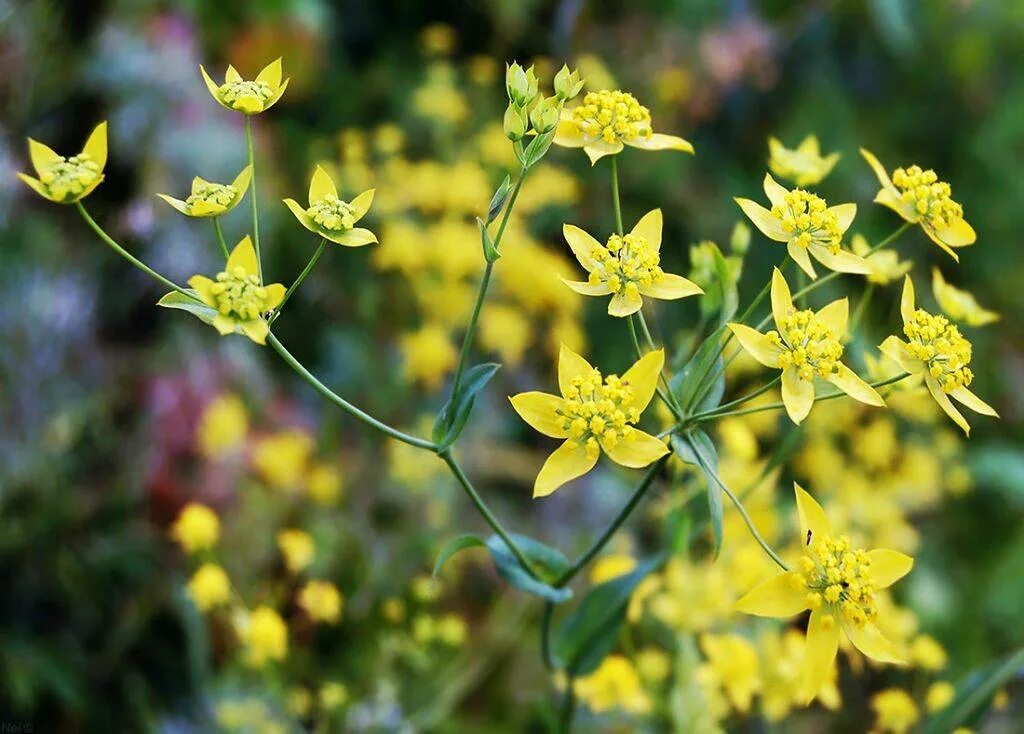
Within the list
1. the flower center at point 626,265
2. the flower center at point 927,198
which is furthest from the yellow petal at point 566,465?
the flower center at point 927,198

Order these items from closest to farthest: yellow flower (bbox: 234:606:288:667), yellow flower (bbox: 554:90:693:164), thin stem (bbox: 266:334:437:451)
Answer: thin stem (bbox: 266:334:437:451) → yellow flower (bbox: 554:90:693:164) → yellow flower (bbox: 234:606:288:667)

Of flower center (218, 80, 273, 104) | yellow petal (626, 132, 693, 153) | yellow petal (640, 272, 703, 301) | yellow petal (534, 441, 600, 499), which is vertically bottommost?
yellow petal (534, 441, 600, 499)

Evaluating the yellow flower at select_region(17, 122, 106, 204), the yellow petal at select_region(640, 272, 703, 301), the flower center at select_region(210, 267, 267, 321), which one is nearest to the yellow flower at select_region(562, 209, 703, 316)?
the yellow petal at select_region(640, 272, 703, 301)

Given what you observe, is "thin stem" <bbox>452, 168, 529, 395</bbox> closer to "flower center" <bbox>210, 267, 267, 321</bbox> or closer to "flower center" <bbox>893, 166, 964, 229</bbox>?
"flower center" <bbox>210, 267, 267, 321</bbox>

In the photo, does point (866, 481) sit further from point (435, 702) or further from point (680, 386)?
point (680, 386)

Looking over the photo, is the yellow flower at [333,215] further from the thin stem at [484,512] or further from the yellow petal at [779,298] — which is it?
the yellow petal at [779,298]
